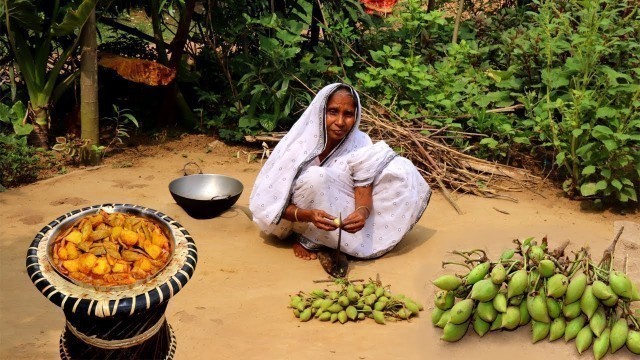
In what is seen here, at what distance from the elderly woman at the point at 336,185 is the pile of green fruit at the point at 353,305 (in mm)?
497

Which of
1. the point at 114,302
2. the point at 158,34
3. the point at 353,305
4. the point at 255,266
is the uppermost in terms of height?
the point at 158,34

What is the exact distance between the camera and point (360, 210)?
13.0 feet

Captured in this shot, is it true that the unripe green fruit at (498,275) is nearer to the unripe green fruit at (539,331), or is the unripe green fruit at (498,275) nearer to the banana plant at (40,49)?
the unripe green fruit at (539,331)

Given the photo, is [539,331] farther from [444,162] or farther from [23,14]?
[23,14]

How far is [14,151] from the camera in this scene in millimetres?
5277

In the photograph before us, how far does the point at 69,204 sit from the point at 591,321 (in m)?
3.40

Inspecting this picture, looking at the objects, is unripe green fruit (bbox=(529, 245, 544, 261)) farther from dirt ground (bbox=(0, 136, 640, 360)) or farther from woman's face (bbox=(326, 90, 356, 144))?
woman's face (bbox=(326, 90, 356, 144))

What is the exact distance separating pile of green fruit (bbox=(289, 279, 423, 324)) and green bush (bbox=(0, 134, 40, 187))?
2.66 m

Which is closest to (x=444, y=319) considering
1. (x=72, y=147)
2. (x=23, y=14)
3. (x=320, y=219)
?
(x=320, y=219)

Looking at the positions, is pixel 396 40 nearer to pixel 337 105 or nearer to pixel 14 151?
pixel 337 105

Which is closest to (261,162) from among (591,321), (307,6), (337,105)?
(307,6)

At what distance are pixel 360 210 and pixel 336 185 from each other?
222mm

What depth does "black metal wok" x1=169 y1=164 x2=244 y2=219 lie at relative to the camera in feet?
15.1

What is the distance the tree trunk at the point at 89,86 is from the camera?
5395mm
